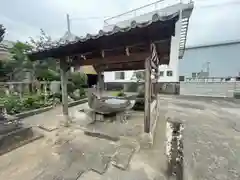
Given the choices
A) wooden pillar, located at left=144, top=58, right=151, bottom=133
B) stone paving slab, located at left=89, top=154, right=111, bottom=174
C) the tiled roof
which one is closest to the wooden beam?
wooden pillar, located at left=144, top=58, right=151, bottom=133

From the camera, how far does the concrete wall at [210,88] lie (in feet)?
35.6

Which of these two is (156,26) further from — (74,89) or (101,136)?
(74,89)

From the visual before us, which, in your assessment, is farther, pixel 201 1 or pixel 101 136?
pixel 201 1

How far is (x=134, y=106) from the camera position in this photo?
20.1 feet

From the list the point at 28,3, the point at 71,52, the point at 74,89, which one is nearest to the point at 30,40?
the point at 28,3

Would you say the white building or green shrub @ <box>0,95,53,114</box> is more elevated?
the white building

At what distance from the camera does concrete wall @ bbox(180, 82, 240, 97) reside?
1086 centimetres

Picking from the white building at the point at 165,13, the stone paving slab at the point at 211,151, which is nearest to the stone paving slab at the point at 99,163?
the stone paving slab at the point at 211,151

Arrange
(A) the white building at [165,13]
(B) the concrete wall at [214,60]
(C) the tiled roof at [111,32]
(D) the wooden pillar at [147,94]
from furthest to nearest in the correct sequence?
(B) the concrete wall at [214,60]
(A) the white building at [165,13]
(D) the wooden pillar at [147,94]
(C) the tiled roof at [111,32]

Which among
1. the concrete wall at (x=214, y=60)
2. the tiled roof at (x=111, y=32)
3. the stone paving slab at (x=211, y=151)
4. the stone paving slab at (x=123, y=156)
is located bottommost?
the stone paving slab at (x=211, y=151)

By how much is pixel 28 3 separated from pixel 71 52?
25.8 feet

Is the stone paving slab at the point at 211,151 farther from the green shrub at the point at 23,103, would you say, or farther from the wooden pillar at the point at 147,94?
the green shrub at the point at 23,103

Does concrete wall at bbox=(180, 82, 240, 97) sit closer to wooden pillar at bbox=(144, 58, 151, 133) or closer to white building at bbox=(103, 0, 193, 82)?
white building at bbox=(103, 0, 193, 82)

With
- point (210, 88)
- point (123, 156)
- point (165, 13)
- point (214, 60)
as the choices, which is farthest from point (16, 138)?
point (214, 60)
